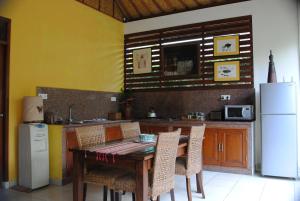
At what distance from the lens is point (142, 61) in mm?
6176

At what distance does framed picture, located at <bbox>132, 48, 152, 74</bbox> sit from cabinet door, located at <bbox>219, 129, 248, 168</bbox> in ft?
7.72

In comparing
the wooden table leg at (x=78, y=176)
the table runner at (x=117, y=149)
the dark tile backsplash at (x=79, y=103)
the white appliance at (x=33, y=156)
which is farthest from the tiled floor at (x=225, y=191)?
the dark tile backsplash at (x=79, y=103)

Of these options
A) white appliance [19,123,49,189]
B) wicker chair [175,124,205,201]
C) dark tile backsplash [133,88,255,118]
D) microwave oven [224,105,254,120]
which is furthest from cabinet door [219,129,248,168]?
white appliance [19,123,49,189]

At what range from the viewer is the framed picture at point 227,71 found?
16.8ft

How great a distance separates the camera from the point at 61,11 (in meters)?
4.68

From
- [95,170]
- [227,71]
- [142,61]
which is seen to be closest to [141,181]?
[95,170]

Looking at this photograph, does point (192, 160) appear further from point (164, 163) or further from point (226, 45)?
point (226, 45)

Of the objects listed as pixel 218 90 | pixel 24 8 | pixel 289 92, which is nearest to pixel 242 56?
pixel 218 90

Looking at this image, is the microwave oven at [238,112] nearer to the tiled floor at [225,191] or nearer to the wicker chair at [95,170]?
the tiled floor at [225,191]

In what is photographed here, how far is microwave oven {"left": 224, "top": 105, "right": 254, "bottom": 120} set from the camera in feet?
15.6

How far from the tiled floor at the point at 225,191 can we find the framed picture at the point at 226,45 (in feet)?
7.94

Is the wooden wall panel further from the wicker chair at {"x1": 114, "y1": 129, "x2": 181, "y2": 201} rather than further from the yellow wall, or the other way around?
the wicker chair at {"x1": 114, "y1": 129, "x2": 181, "y2": 201}

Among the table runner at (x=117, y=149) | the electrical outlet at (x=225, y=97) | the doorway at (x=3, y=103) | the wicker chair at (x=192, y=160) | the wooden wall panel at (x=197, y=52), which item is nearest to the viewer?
the table runner at (x=117, y=149)

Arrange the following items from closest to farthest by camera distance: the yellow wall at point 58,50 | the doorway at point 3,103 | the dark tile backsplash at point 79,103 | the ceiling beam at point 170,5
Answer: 1. the doorway at point 3,103
2. the yellow wall at point 58,50
3. the dark tile backsplash at point 79,103
4. the ceiling beam at point 170,5
